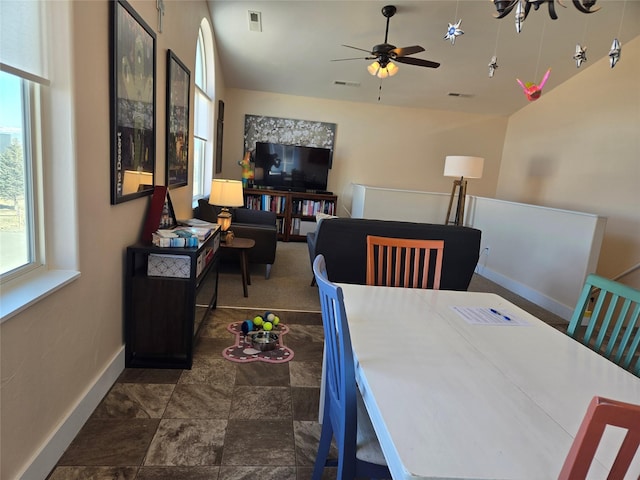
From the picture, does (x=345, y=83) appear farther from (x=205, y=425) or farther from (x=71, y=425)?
(x=71, y=425)

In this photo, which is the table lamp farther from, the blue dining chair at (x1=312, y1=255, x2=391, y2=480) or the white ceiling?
the blue dining chair at (x1=312, y1=255, x2=391, y2=480)

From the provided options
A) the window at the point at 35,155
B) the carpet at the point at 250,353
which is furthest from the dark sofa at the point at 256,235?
the window at the point at 35,155

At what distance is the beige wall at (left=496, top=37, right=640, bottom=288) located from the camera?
453cm

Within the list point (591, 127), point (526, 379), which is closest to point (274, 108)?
point (591, 127)

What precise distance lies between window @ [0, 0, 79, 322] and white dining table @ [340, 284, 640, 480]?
116cm

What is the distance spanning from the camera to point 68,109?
57.7 inches

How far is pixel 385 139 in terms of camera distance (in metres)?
6.72

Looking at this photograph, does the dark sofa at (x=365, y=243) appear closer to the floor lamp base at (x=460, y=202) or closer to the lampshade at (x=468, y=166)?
the lampshade at (x=468, y=166)

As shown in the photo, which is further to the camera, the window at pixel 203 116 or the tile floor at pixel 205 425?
the window at pixel 203 116

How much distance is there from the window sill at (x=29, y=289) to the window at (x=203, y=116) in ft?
9.93

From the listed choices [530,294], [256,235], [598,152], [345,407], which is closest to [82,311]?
[345,407]

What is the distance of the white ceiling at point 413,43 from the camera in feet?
13.7

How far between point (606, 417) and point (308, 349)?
7.14ft

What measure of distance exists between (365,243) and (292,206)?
128 inches
